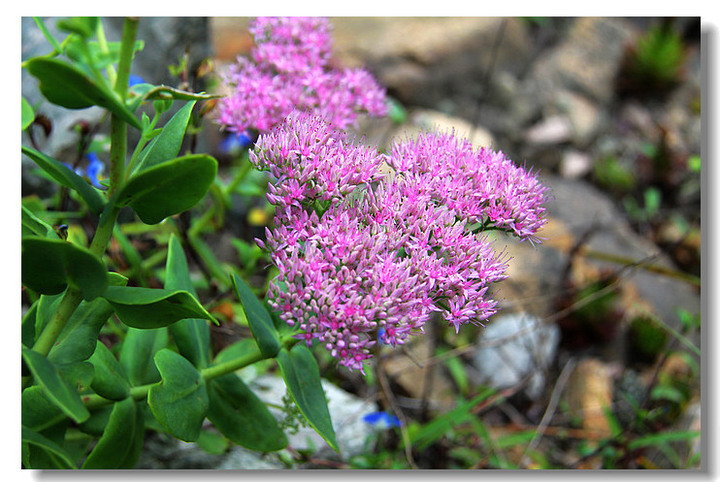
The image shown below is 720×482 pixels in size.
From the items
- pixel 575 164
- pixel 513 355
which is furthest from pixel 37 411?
pixel 575 164

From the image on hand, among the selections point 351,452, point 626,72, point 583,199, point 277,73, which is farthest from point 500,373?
point 626,72

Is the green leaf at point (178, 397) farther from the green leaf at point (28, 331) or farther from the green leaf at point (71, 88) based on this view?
the green leaf at point (71, 88)

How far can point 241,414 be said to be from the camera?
1.12 meters

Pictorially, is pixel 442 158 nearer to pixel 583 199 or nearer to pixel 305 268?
pixel 305 268

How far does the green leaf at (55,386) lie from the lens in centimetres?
80

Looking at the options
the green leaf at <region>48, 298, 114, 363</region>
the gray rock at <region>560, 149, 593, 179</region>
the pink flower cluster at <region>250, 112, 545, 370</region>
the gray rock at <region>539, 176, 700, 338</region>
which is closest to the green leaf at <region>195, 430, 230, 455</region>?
the green leaf at <region>48, 298, 114, 363</region>

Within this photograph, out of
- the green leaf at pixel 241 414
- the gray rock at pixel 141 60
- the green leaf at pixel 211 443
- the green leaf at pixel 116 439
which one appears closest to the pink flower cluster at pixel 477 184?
the green leaf at pixel 241 414

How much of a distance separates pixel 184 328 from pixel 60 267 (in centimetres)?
29

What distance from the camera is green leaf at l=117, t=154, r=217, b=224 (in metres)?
0.81

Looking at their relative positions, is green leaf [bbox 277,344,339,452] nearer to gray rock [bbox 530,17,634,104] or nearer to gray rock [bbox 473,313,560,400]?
gray rock [bbox 473,313,560,400]

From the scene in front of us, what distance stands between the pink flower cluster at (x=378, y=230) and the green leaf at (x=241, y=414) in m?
0.28

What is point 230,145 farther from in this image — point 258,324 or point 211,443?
point 258,324

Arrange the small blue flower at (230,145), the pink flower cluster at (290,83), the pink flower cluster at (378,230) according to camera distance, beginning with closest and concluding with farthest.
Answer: the pink flower cluster at (378,230), the pink flower cluster at (290,83), the small blue flower at (230,145)

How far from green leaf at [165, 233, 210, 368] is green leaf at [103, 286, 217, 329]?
0.17 m
